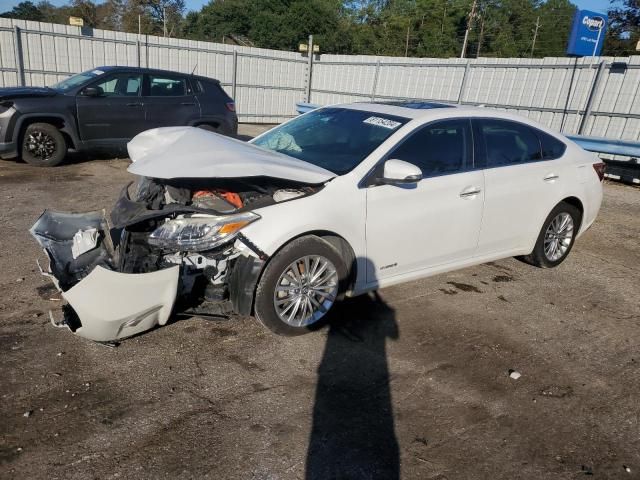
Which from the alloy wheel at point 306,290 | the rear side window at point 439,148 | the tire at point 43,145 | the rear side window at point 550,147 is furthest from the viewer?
the tire at point 43,145

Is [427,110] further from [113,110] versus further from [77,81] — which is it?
[77,81]

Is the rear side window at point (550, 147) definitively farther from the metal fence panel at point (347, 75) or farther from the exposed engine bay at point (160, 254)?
the metal fence panel at point (347, 75)

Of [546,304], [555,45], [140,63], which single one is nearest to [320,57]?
[140,63]

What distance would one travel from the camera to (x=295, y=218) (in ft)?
11.1

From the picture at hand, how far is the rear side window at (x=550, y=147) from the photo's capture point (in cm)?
492

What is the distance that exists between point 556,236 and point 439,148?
204cm

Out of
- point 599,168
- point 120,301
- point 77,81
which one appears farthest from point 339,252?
point 77,81

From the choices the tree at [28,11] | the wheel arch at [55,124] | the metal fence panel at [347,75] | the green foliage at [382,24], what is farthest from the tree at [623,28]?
the tree at [28,11]

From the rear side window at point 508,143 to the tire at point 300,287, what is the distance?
1.85 metres

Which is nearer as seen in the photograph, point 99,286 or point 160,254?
point 99,286

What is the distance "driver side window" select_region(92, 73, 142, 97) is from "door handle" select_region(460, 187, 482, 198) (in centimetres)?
728

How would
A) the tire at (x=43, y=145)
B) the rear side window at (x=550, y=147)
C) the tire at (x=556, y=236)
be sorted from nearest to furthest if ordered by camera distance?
the rear side window at (x=550, y=147)
the tire at (x=556, y=236)
the tire at (x=43, y=145)

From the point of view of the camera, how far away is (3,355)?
3.17 meters

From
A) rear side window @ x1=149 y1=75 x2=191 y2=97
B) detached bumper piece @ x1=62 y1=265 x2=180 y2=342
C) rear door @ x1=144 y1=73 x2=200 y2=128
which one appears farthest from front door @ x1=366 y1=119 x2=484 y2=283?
rear side window @ x1=149 y1=75 x2=191 y2=97
